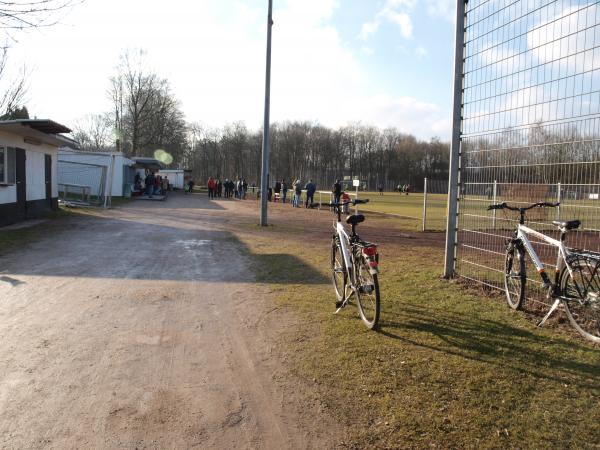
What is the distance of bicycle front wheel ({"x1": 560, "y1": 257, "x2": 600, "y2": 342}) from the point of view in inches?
179

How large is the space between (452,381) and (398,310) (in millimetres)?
2075

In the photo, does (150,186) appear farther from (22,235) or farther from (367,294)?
(367,294)

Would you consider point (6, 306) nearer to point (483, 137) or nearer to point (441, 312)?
point (441, 312)

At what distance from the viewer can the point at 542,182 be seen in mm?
5988

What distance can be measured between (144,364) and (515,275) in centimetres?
421

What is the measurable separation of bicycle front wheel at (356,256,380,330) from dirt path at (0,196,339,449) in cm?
94

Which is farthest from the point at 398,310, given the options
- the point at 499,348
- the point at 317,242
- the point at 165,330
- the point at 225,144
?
the point at 225,144

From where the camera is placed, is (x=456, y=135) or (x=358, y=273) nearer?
(x=358, y=273)

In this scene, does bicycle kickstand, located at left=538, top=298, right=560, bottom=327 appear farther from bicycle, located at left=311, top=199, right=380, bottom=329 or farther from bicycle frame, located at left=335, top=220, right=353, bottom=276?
bicycle frame, located at left=335, top=220, right=353, bottom=276

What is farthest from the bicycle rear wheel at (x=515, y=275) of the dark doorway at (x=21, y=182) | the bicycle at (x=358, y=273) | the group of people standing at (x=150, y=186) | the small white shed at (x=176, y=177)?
the small white shed at (x=176, y=177)

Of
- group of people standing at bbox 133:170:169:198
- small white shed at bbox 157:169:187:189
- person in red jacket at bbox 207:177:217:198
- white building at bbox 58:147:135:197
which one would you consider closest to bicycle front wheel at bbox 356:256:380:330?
white building at bbox 58:147:135:197

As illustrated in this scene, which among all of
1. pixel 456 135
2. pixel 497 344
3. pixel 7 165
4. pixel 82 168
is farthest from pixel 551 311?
pixel 82 168

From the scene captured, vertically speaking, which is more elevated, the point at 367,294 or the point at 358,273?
the point at 358,273

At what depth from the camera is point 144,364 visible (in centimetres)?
430
